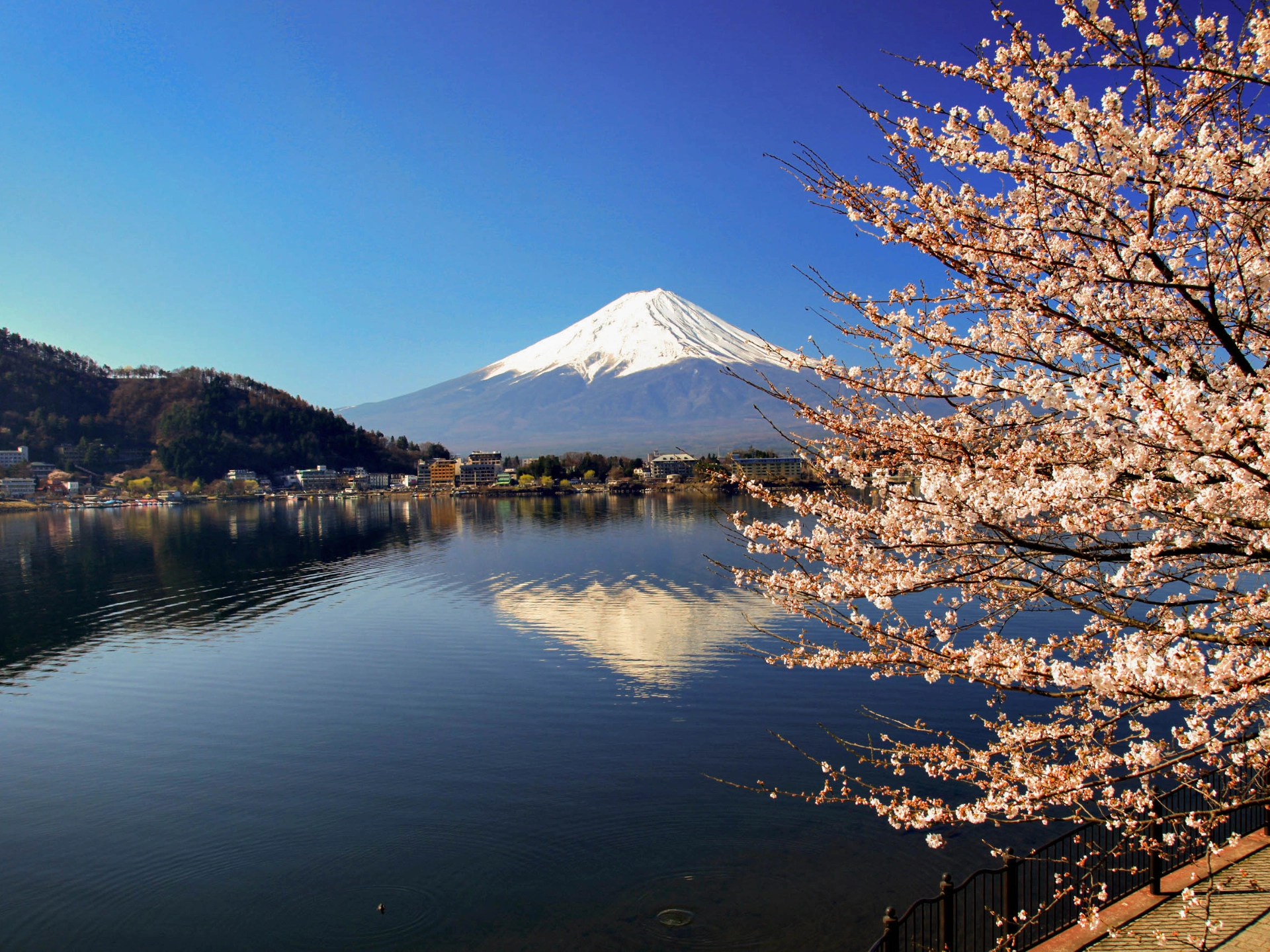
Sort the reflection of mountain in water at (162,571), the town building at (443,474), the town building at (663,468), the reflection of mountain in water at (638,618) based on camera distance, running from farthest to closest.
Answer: the town building at (443,474), the town building at (663,468), the reflection of mountain in water at (162,571), the reflection of mountain in water at (638,618)

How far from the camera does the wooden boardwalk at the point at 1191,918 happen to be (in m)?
3.67

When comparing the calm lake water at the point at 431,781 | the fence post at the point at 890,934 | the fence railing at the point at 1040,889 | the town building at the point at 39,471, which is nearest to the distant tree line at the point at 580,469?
the town building at the point at 39,471

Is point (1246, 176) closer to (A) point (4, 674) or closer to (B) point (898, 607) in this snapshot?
(B) point (898, 607)

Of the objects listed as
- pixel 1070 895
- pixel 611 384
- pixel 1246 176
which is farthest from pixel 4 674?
pixel 611 384

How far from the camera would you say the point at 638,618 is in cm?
1533

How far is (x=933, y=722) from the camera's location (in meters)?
8.64

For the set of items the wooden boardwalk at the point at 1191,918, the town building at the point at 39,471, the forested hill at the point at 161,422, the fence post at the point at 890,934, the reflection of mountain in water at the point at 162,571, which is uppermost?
the forested hill at the point at 161,422

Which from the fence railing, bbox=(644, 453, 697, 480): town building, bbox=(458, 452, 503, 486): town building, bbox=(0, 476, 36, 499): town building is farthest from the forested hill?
the fence railing

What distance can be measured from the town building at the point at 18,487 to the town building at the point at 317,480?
23.9 meters

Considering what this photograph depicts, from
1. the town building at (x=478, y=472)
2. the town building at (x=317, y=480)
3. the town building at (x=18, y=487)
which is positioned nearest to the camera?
the town building at (x=18, y=487)

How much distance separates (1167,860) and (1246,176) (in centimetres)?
467

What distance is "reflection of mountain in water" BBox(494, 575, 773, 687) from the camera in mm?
12047

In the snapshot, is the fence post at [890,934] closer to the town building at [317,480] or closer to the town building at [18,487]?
the town building at [18,487]

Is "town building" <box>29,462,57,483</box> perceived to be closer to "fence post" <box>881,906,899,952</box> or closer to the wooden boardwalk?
"fence post" <box>881,906,899,952</box>
